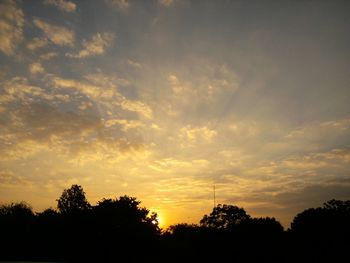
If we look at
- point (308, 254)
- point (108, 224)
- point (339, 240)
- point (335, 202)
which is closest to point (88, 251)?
point (108, 224)

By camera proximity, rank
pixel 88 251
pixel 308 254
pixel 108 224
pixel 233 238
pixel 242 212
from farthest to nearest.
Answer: pixel 242 212
pixel 233 238
pixel 108 224
pixel 88 251
pixel 308 254

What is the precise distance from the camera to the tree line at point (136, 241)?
59.1 metres

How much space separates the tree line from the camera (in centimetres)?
5912

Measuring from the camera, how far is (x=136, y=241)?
2464 inches

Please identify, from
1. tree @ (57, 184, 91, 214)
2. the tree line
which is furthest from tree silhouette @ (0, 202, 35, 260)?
tree @ (57, 184, 91, 214)

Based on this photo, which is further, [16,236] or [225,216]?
[225,216]

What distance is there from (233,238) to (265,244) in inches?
285

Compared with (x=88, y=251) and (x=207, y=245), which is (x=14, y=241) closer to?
(x=88, y=251)

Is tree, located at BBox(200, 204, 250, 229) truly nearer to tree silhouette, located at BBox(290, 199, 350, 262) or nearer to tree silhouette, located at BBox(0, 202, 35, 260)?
tree silhouette, located at BBox(290, 199, 350, 262)

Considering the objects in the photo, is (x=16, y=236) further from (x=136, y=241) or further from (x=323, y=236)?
(x=323, y=236)

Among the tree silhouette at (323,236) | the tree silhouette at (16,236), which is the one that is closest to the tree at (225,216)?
the tree silhouette at (323,236)

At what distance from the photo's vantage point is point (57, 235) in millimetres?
65500

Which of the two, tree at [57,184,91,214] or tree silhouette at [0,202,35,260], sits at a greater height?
tree at [57,184,91,214]

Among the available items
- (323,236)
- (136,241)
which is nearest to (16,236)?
(136,241)
